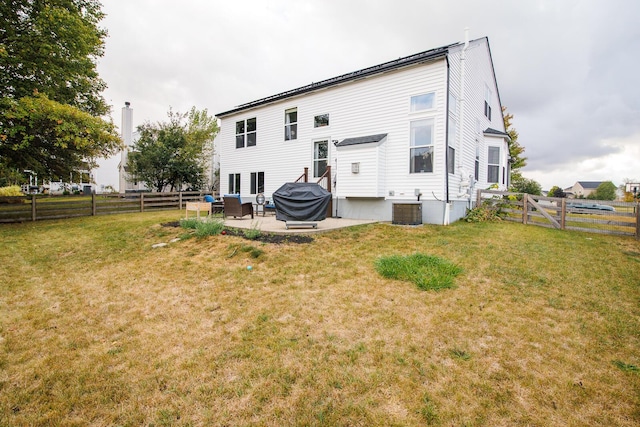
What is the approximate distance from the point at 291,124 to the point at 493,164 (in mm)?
10201

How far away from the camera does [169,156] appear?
20172 mm

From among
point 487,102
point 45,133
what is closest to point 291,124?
point 487,102

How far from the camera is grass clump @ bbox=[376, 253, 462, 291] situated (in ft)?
14.5

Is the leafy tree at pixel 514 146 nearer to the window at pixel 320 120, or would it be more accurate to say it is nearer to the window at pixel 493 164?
the window at pixel 493 164

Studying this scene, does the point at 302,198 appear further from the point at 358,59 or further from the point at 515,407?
the point at 358,59

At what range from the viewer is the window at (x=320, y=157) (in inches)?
496

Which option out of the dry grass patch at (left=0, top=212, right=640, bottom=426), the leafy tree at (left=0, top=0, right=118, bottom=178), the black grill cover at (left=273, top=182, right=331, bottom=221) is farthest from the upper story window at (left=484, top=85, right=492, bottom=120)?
the leafy tree at (left=0, top=0, right=118, bottom=178)

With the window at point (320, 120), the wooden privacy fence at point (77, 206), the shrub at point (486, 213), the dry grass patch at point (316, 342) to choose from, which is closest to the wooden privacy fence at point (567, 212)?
the shrub at point (486, 213)

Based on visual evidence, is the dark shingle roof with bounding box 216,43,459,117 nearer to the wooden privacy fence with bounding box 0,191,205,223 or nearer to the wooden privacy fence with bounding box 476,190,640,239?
the wooden privacy fence with bounding box 476,190,640,239

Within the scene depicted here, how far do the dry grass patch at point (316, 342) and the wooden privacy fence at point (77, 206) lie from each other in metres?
8.51

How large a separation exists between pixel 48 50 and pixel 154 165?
9928mm

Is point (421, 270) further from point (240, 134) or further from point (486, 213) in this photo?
point (240, 134)

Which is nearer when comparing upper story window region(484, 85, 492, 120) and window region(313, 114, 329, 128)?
window region(313, 114, 329, 128)

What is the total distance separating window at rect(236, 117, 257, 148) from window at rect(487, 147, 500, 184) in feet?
39.6
